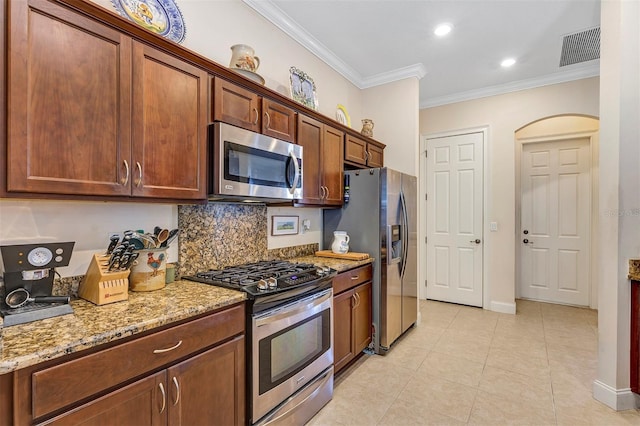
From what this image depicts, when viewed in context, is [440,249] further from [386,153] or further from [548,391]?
[548,391]

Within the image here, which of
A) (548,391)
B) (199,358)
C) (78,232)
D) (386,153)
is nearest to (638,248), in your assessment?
(548,391)

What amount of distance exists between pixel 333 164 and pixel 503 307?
3103mm

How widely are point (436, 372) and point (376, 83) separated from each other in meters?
3.28

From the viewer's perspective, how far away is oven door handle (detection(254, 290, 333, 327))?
5.55ft

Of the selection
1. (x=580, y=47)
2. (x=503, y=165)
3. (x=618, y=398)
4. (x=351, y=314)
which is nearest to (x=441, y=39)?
(x=580, y=47)

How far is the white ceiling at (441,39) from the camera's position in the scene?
2600mm

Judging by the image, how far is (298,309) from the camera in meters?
1.91

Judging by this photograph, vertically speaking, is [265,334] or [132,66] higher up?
[132,66]

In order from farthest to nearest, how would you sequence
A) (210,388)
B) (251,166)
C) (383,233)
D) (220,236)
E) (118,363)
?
1. (383,233)
2. (220,236)
3. (251,166)
4. (210,388)
5. (118,363)

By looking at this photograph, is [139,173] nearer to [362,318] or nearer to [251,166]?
[251,166]

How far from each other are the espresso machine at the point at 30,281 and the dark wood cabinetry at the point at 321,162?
154cm

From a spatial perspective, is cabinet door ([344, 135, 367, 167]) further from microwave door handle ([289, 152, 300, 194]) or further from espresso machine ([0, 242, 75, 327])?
espresso machine ([0, 242, 75, 327])

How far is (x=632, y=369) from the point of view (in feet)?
6.96

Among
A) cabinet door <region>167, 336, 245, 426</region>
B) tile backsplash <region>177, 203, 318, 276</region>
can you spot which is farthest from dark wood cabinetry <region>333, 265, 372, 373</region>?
cabinet door <region>167, 336, 245, 426</region>
